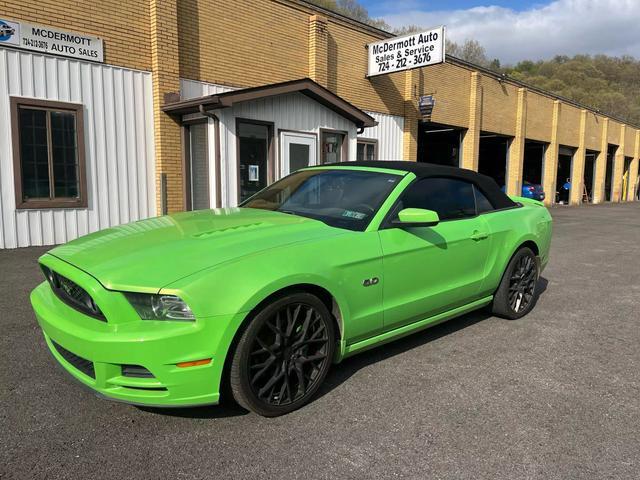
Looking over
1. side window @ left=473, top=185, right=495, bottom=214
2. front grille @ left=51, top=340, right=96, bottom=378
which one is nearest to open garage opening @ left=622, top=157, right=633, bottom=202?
side window @ left=473, top=185, right=495, bottom=214

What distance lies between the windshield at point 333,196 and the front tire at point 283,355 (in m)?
0.77

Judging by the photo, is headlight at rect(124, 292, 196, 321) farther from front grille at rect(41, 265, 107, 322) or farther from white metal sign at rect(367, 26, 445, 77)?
white metal sign at rect(367, 26, 445, 77)

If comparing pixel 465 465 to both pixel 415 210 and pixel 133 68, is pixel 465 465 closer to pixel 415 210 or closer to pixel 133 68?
pixel 415 210

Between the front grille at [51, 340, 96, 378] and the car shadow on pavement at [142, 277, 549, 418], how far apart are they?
1.56 ft

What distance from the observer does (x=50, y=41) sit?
28.8 ft

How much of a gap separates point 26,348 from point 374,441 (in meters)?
2.99

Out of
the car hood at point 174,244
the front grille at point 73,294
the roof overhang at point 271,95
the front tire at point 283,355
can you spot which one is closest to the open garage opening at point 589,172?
the roof overhang at point 271,95

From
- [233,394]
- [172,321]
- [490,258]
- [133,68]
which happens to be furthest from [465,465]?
[133,68]

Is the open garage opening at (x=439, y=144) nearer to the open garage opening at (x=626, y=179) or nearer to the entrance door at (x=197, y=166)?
the entrance door at (x=197, y=166)

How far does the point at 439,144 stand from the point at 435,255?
22.4m

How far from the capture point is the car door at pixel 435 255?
11.8 ft

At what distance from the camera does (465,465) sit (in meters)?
2.53

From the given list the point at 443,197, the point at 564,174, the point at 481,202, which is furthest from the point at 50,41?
the point at 564,174

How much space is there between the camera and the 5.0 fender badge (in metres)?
3.36
